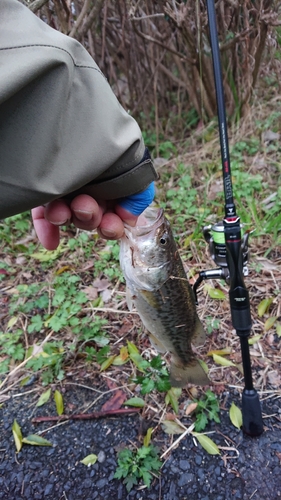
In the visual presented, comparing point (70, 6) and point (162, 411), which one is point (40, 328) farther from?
point (70, 6)

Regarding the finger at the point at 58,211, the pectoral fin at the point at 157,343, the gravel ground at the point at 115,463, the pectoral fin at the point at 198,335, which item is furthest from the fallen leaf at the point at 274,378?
the finger at the point at 58,211

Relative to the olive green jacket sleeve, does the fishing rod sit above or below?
below

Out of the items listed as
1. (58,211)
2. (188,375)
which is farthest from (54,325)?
(58,211)

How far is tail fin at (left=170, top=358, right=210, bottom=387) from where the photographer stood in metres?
1.90

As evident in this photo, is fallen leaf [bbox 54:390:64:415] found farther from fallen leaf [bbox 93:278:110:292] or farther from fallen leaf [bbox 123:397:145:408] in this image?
fallen leaf [bbox 93:278:110:292]

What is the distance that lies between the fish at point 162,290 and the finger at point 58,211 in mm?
333

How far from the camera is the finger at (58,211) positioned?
1.25 meters

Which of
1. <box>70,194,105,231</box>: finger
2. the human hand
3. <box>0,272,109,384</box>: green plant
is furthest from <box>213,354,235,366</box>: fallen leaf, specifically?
<box>70,194,105,231</box>: finger

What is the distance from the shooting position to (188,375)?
192 centimetres

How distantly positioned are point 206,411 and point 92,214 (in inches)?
53.5

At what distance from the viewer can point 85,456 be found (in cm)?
189

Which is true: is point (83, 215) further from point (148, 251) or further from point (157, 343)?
point (157, 343)

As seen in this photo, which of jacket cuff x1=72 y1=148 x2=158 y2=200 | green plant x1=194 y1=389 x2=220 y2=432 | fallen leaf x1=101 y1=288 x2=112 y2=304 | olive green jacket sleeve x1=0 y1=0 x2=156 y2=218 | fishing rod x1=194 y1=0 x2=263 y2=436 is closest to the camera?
olive green jacket sleeve x1=0 y1=0 x2=156 y2=218

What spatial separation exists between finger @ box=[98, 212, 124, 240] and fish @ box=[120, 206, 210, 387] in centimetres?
10
